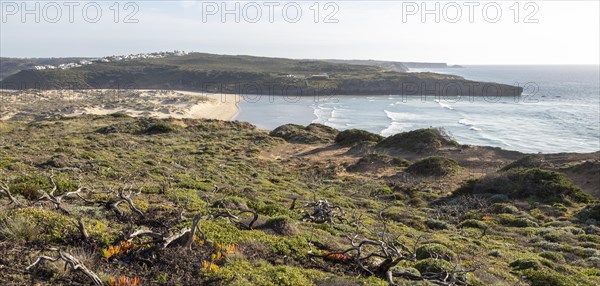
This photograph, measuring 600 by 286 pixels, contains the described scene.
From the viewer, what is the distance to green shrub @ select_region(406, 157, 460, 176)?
2723 centimetres

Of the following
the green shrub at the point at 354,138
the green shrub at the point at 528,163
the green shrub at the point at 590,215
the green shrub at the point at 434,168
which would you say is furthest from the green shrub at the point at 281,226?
the green shrub at the point at 354,138

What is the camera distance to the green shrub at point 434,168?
89.4 feet

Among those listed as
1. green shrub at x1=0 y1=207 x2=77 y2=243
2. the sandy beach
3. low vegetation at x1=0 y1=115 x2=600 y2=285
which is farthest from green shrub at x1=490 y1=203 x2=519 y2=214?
the sandy beach

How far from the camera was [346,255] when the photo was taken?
730 cm

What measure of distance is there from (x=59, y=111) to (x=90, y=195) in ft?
204

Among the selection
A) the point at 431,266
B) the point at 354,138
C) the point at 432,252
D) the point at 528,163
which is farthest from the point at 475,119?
the point at 431,266

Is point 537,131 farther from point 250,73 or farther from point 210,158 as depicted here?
point 250,73

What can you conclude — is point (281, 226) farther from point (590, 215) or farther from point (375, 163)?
point (375, 163)

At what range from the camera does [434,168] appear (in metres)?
27.7

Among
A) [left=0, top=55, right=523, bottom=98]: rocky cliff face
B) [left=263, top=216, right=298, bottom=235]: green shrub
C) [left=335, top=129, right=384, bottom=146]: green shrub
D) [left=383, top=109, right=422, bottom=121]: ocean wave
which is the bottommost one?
[left=263, top=216, right=298, bottom=235]: green shrub

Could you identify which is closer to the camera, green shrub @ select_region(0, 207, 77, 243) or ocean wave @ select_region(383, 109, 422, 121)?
green shrub @ select_region(0, 207, 77, 243)

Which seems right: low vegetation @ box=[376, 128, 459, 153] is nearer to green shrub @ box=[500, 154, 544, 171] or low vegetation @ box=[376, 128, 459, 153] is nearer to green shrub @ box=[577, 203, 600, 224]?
green shrub @ box=[500, 154, 544, 171]

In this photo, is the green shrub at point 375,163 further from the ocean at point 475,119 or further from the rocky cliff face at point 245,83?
the rocky cliff face at point 245,83

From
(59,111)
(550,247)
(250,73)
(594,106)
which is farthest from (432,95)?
(550,247)
